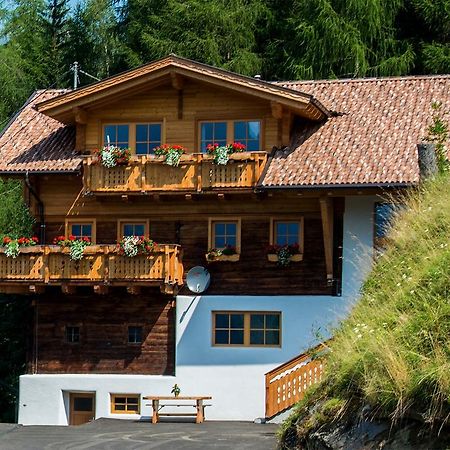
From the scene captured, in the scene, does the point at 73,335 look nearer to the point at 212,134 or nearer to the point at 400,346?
the point at 212,134

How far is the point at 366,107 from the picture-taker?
99.1ft

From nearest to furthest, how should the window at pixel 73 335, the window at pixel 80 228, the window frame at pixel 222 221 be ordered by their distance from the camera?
the window frame at pixel 222 221 < the window at pixel 73 335 < the window at pixel 80 228

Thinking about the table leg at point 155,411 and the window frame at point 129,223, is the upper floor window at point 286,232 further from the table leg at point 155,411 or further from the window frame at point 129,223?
A: the table leg at point 155,411

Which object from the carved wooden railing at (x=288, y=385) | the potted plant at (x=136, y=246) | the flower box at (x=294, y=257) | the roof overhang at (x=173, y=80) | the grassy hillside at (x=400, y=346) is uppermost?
the roof overhang at (x=173, y=80)

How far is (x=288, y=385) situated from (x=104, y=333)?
6785 mm

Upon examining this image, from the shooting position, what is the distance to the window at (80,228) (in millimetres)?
30609

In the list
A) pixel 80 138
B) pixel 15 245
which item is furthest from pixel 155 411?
pixel 80 138

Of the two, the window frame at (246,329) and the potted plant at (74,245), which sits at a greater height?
the potted plant at (74,245)

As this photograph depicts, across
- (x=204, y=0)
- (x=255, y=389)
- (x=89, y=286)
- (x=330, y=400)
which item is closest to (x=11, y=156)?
(x=89, y=286)

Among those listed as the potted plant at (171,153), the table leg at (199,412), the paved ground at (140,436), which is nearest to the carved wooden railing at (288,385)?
the paved ground at (140,436)

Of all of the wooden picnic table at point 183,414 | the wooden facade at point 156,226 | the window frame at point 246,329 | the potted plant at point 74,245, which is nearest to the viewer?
the wooden picnic table at point 183,414

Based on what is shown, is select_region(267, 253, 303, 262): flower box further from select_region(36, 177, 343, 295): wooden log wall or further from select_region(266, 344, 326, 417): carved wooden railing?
select_region(266, 344, 326, 417): carved wooden railing

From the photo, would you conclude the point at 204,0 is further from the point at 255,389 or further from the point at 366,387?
the point at 366,387

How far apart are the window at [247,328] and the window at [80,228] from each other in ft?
13.8
